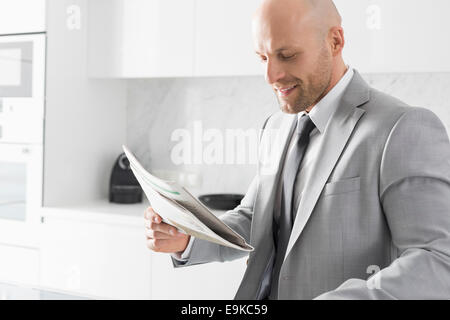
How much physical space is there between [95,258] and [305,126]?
1.71m

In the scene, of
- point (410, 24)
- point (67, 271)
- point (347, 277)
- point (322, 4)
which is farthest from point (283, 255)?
point (67, 271)

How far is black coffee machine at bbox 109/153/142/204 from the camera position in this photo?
3.03m

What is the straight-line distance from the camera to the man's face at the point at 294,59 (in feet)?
3.96

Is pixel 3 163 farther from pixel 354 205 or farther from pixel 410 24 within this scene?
pixel 354 205

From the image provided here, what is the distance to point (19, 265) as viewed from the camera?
2.92 m

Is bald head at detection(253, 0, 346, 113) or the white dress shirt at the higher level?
bald head at detection(253, 0, 346, 113)

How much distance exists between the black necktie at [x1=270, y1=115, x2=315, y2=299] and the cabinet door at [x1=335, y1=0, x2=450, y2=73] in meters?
1.15

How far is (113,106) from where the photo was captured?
10.6 feet

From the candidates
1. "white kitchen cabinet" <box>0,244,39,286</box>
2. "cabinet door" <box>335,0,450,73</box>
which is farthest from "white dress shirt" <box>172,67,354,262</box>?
"white kitchen cabinet" <box>0,244,39,286</box>

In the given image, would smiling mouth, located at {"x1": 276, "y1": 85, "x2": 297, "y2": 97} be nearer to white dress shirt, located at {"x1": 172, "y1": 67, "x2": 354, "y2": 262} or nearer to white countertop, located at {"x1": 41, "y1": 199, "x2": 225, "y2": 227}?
white dress shirt, located at {"x1": 172, "y1": 67, "x2": 354, "y2": 262}

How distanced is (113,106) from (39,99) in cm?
52

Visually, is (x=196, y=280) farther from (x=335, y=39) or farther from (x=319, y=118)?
(x=335, y=39)

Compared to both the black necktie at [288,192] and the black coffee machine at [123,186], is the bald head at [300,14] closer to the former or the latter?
the black necktie at [288,192]

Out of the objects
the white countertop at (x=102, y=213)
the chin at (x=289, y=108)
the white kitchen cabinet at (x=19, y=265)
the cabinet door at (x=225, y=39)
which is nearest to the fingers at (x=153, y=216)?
the chin at (x=289, y=108)
